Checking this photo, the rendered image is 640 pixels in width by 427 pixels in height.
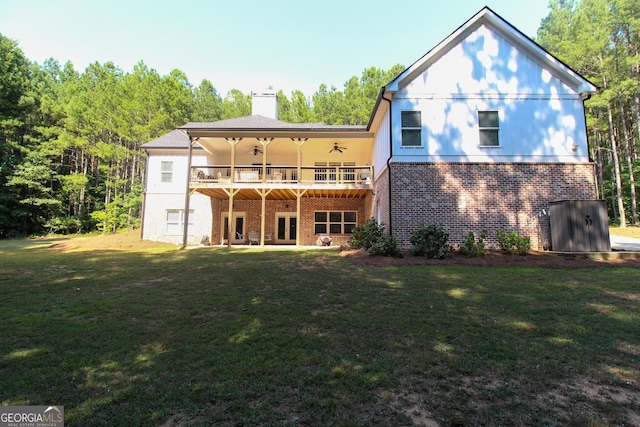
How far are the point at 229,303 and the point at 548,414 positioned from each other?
4.22m

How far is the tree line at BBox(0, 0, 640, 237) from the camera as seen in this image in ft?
74.3

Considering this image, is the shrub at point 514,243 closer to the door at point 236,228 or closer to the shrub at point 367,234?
the shrub at point 367,234

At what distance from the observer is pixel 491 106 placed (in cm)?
1155

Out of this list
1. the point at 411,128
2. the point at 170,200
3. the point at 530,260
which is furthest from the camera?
the point at 170,200

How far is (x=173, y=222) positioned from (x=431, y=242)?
1483cm

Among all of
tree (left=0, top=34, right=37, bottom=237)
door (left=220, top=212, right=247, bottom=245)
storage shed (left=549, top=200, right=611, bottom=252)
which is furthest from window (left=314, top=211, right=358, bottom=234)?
tree (left=0, top=34, right=37, bottom=237)

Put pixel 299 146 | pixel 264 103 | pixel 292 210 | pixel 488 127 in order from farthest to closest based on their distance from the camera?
pixel 264 103, pixel 292 210, pixel 299 146, pixel 488 127

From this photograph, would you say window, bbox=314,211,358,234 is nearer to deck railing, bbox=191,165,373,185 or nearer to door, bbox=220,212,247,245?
deck railing, bbox=191,165,373,185

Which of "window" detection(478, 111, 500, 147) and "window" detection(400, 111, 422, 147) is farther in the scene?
"window" detection(400, 111, 422, 147)

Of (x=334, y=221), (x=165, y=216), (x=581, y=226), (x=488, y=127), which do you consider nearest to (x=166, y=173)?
(x=165, y=216)

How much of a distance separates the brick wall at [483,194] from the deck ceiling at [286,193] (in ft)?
14.1

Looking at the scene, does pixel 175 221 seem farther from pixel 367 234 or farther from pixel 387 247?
pixel 387 247

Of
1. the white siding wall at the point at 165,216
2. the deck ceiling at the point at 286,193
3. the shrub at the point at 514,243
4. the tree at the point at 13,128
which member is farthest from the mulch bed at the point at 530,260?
the tree at the point at 13,128

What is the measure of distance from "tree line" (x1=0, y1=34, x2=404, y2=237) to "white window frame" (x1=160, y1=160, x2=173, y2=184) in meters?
10.3
